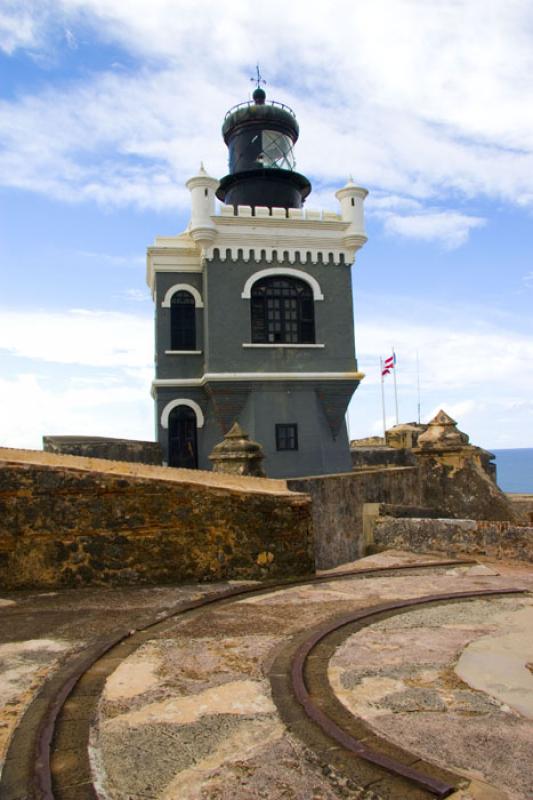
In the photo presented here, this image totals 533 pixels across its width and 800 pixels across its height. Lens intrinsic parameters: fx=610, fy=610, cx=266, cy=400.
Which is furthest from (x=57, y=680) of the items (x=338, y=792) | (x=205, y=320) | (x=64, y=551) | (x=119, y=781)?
(x=205, y=320)

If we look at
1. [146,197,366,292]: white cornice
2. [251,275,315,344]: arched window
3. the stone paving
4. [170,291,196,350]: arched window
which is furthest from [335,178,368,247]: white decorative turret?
the stone paving

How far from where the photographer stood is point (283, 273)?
1948cm

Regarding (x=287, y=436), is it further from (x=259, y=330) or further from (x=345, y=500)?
(x=345, y=500)

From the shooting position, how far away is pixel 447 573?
7.14 metres

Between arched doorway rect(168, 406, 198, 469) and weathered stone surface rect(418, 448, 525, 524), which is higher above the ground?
arched doorway rect(168, 406, 198, 469)

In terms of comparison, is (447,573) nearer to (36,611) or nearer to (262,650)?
(262,650)

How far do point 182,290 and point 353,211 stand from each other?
6.18 m

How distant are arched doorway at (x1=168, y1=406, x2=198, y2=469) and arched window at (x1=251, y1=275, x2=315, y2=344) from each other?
339 cm

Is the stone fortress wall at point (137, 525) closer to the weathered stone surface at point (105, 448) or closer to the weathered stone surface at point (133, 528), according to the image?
the weathered stone surface at point (133, 528)

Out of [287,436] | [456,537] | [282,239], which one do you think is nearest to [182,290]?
[282,239]

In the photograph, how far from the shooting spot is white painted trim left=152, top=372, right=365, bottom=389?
18.6 meters

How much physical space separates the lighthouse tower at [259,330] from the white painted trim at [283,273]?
0.03m

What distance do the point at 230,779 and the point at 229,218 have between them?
1805cm

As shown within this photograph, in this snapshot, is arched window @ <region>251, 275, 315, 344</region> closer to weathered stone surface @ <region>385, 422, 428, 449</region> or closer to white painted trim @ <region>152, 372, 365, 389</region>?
white painted trim @ <region>152, 372, 365, 389</region>
